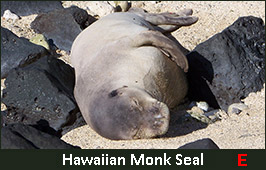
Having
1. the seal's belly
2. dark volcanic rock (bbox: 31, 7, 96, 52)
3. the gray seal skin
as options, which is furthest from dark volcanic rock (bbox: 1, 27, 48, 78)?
the seal's belly

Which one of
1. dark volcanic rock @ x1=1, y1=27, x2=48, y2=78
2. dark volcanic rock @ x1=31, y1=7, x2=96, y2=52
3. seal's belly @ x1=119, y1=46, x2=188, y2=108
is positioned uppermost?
seal's belly @ x1=119, y1=46, x2=188, y2=108

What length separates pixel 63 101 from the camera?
25.7 ft

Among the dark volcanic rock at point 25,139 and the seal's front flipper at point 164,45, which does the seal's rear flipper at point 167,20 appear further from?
the dark volcanic rock at point 25,139

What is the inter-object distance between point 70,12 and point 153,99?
3.65m

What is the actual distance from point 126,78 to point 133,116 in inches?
27.1

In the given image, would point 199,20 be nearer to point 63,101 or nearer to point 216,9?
point 216,9

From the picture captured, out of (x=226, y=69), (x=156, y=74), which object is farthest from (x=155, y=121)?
(x=226, y=69)

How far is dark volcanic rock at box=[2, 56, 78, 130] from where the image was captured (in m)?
7.82

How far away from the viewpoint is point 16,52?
9.01m

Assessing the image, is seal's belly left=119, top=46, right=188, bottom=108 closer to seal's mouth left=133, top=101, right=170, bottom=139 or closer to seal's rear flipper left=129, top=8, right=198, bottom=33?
seal's mouth left=133, top=101, right=170, bottom=139

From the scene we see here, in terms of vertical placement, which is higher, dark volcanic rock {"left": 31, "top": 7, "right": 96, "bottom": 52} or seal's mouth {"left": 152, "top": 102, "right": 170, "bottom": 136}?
seal's mouth {"left": 152, "top": 102, "right": 170, "bottom": 136}

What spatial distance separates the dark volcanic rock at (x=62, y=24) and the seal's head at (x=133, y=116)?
10.1 ft

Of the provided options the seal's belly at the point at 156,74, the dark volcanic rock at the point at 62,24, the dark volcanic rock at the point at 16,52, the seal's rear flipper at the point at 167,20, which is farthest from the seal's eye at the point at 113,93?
the dark volcanic rock at the point at 62,24

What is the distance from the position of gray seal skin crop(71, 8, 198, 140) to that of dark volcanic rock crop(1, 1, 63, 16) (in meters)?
2.34
